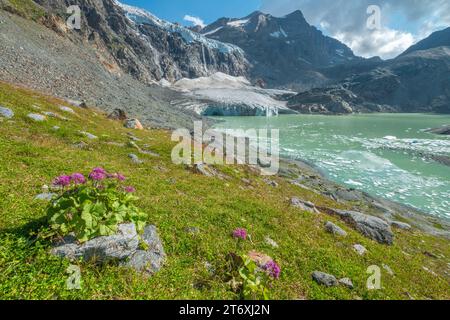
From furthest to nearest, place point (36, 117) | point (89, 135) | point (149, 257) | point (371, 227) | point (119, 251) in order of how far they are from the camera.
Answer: point (89, 135)
point (36, 117)
point (371, 227)
point (149, 257)
point (119, 251)

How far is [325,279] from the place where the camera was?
9336mm

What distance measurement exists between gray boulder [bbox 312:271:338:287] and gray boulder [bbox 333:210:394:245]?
7094 mm

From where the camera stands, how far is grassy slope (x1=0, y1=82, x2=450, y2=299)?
655 cm

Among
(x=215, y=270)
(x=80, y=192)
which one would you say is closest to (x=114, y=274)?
(x=80, y=192)

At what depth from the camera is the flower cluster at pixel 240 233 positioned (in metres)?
10.2

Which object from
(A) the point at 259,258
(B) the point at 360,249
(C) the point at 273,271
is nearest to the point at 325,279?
(C) the point at 273,271

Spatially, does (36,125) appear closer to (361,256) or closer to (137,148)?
(137,148)

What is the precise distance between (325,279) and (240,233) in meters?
3.28

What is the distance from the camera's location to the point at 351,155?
52.6 metres

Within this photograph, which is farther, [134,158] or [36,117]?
[36,117]

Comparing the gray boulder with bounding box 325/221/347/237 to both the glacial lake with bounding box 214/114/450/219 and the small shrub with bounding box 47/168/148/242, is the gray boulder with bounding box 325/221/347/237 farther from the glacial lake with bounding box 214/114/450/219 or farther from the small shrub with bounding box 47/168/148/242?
the glacial lake with bounding box 214/114/450/219

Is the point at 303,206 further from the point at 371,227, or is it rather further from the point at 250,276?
the point at 250,276

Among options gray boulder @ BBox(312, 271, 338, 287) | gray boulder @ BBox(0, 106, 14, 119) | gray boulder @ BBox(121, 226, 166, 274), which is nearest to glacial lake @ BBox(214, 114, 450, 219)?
gray boulder @ BBox(312, 271, 338, 287)
